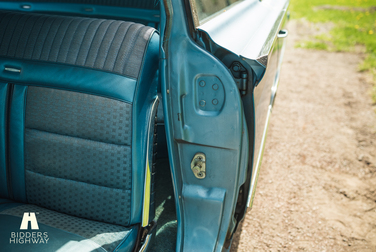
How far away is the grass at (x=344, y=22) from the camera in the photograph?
196 inches

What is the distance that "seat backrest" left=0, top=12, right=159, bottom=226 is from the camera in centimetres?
120

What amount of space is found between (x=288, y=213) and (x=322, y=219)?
20cm

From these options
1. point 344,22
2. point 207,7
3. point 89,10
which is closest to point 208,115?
point 207,7

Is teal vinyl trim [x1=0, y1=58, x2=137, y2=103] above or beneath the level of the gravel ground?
above

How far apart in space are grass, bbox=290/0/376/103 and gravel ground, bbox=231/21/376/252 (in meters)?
0.59

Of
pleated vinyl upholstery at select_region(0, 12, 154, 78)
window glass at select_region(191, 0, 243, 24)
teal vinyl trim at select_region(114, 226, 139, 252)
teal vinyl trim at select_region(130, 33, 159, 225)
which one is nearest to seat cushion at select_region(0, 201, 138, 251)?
teal vinyl trim at select_region(114, 226, 139, 252)

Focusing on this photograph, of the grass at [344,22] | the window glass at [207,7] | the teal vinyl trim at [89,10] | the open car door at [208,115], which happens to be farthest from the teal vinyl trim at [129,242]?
the grass at [344,22]

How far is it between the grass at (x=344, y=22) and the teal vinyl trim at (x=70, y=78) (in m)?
3.13

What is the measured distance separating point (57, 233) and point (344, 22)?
23.2 ft

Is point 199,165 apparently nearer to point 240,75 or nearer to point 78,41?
point 240,75

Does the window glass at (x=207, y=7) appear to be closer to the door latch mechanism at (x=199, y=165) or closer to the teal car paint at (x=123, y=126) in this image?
the teal car paint at (x=123, y=126)

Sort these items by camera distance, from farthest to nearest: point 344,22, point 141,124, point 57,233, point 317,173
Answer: point 344,22, point 317,173, point 141,124, point 57,233

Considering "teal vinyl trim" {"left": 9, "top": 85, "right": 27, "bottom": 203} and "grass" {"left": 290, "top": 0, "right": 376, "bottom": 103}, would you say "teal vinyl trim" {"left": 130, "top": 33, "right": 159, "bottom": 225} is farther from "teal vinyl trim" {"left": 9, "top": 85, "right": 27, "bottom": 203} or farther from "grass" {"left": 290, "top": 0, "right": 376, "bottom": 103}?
"grass" {"left": 290, "top": 0, "right": 376, "bottom": 103}

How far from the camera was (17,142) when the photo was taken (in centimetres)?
130
